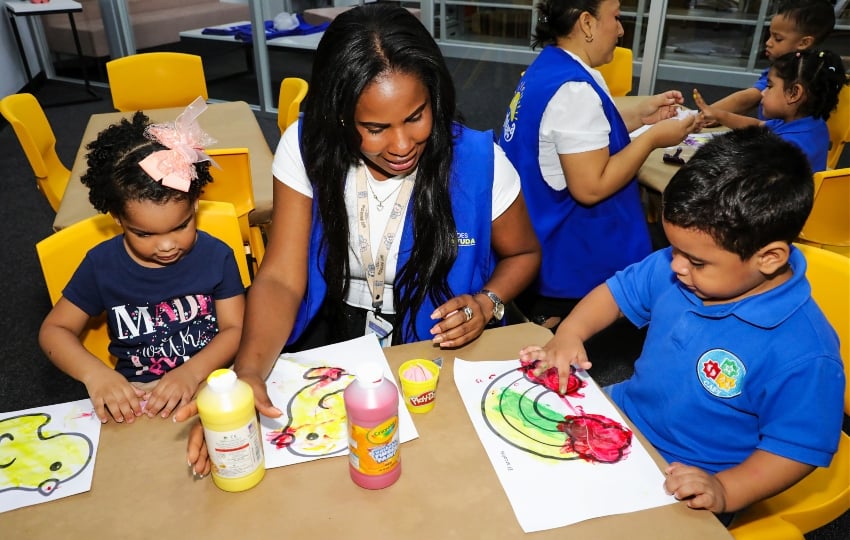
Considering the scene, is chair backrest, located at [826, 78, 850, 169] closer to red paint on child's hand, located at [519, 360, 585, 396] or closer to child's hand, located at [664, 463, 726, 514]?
red paint on child's hand, located at [519, 360, 585, 396]

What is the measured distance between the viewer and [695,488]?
97cm

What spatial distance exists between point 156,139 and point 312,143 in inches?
15.9

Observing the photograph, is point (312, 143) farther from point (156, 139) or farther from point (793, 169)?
point (793, 169)

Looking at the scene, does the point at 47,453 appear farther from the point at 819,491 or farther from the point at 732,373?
the point at 819,491

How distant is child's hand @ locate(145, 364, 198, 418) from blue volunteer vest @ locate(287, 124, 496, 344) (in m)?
0.35

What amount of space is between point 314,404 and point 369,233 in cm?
51

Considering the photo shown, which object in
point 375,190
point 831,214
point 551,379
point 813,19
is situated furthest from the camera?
point 813,19

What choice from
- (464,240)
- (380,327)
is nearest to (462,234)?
(464,240)

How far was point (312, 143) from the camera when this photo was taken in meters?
1.46

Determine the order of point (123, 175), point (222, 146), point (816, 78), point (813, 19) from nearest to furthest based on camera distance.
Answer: point (123, 175)
point (816, 78)
point (222, 146)
point (813, 19)

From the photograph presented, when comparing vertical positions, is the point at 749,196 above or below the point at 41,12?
above

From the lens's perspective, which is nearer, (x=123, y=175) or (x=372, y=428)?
(x=372, y=428)

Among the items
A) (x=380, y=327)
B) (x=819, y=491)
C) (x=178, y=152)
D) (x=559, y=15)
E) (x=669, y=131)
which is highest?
(x=559, y=15)

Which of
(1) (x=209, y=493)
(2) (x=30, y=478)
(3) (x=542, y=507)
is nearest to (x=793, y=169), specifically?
(3) (x=542, y=507)
